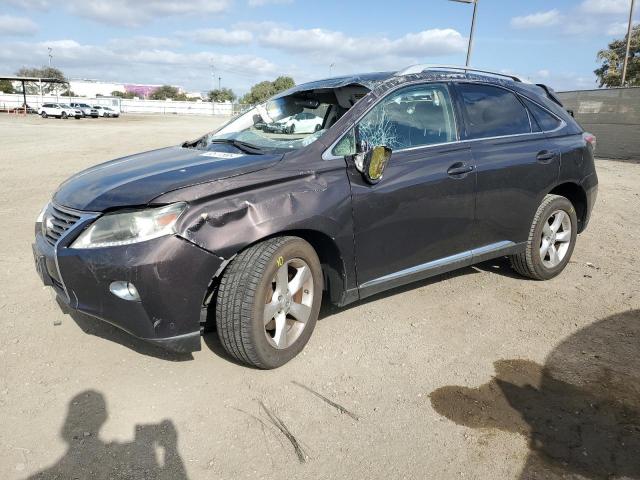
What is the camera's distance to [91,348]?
11.1ft

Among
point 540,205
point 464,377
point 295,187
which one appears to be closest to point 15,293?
point 295,187

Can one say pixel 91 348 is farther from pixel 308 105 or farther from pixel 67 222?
pixel 308 105

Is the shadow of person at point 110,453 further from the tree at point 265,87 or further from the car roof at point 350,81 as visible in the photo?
the tree at point 265,87

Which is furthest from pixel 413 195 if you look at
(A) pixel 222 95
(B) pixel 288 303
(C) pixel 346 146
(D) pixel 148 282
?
(A) pixel 222 95

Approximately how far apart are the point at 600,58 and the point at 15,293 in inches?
1910

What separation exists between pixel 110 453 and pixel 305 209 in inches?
62.5

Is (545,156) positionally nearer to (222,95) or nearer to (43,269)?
(43,269)

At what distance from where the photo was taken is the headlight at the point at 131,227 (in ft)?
8.84

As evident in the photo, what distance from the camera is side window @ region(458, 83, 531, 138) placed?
404 centimetres

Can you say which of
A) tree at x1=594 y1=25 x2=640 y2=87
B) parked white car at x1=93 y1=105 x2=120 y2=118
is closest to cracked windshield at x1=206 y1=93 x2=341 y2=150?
tree at x1=594 y1=25 x2=640 y2=87

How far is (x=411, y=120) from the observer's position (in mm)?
3711

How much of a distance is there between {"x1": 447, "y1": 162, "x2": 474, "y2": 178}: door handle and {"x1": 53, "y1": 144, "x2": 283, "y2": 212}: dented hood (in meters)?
1.30

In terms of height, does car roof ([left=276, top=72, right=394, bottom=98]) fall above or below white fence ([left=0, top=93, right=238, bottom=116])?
below

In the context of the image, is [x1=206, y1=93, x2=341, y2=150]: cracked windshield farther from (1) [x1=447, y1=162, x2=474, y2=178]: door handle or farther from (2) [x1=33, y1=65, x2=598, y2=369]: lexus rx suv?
(1) [x1=447, y1=162, x2=474, y2=178]: door handle
